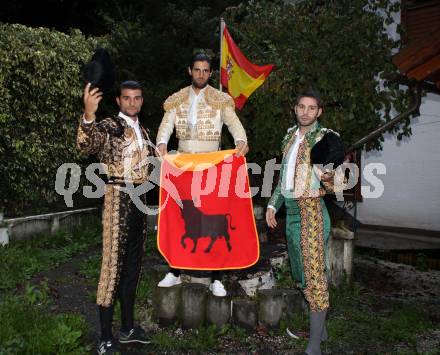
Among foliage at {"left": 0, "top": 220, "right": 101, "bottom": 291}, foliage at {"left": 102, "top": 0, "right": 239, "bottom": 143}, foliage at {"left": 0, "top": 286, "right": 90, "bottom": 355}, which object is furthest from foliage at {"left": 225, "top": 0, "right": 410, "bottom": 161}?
foliage at {"left": 0, "top": 286, "right": 90, "bottom": 355}

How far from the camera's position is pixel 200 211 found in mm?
4348

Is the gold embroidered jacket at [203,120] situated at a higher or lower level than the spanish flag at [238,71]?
lower

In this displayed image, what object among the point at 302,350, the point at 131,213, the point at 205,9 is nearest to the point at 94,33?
the point at 205,9

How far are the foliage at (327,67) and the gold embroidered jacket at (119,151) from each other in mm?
3590

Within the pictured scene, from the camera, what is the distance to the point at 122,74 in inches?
283

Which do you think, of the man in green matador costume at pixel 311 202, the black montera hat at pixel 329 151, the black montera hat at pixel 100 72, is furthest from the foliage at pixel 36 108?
the black montera hat at pixel 329 151

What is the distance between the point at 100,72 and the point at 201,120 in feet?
3.98

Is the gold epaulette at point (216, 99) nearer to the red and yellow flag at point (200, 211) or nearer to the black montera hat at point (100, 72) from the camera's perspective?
the red and yellow flag at point (200, 211)

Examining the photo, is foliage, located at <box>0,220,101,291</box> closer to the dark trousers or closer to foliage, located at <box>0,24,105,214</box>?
foliage, located at <box>0,24,105,214</box>

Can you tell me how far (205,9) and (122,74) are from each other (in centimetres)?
187

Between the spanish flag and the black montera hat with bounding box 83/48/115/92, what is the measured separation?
2868mm

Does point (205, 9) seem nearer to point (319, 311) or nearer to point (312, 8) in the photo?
point (312, 8)

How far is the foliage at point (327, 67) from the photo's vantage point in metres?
6.66

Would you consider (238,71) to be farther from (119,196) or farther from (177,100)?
(119,196)
